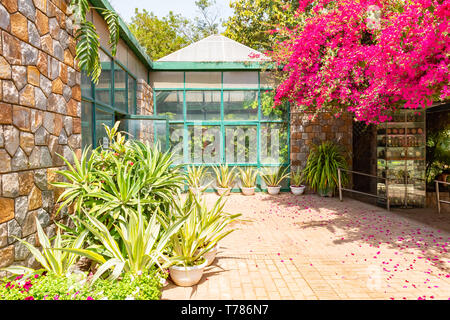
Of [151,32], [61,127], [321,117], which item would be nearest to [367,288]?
[61,127]

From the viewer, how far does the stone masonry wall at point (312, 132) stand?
7594mm

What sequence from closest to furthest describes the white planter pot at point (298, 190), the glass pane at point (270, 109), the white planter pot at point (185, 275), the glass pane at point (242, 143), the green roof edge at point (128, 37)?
the white planter pot at point (185, 275) → the green roof edge at point (128, 37) → the white planter pot at point (298, 190) → the glass pane at point (270, 109) → the glass pane at point (242, 143)

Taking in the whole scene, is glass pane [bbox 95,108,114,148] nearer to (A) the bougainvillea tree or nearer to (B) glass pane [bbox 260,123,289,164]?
(A) the bougainvillea tree

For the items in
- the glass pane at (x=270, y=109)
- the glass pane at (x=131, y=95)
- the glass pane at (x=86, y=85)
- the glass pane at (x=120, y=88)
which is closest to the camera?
the glass pane at (x=86, y=85)

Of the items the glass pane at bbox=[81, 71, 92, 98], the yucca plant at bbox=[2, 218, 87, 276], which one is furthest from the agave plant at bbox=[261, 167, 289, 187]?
the yucca plant at bbox=[2, 218, 87, 276]

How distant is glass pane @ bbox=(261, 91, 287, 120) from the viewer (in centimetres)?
786

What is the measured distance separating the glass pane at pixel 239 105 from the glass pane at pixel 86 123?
447 cm

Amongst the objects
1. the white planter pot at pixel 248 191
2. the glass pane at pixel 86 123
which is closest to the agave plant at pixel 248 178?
the white planter pot at pixel 248 191

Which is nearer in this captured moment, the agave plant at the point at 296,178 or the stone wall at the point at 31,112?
the stone wall at the point at 31,112

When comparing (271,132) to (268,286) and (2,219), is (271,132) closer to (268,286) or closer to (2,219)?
(268,286)

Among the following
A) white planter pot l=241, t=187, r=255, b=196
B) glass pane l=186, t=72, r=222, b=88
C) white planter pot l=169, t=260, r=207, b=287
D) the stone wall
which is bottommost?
white planter pot l=169, t=260, r=207, b=287

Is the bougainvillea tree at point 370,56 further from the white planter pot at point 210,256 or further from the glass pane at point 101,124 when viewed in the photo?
the glass pane at point 101,124

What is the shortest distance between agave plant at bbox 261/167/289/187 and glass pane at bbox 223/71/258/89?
8.01 feet

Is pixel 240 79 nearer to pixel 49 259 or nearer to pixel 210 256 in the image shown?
pixel 210 256
